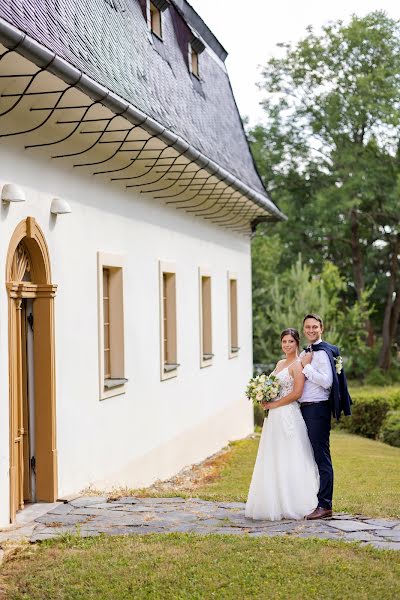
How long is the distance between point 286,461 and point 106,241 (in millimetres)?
3754

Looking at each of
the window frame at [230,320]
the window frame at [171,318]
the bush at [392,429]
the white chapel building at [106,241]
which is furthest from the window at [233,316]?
the window frame at [171,318]

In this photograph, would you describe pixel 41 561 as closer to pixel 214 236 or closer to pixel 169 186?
pixel 169 186

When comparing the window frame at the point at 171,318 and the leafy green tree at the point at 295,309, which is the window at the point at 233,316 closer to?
the window frame at the point at 171,318

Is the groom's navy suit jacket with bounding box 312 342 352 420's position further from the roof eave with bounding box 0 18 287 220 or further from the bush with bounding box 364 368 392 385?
the bush with bounding box 364 368 392 385

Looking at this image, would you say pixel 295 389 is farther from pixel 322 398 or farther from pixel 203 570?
pixel 203 570

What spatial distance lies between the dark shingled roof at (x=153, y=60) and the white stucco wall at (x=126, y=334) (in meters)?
1.03

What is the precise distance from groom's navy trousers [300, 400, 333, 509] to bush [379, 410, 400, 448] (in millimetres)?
12663

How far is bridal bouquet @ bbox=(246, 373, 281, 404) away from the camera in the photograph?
948 centimetres

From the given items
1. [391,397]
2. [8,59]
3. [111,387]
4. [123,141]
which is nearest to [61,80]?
[8,59]

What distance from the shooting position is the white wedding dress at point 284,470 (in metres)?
9.15

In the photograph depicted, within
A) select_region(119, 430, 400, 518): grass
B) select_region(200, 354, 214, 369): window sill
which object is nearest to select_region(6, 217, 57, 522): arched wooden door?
select_region(119, 430, 400, 518): grass

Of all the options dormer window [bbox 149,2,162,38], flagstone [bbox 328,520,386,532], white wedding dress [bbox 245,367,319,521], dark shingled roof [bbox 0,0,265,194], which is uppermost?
dormer window [bbox 149,2,162,38]

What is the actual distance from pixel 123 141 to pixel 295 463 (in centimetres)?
352

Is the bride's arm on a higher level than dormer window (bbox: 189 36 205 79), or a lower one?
lower
